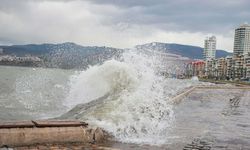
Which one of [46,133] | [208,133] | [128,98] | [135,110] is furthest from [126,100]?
[46,133]

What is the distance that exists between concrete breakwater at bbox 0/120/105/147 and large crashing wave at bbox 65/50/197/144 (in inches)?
29.8

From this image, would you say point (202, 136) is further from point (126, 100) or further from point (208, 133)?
point (126, 100)

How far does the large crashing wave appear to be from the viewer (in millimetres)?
8430

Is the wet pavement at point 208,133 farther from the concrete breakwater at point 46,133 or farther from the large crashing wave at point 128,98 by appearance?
the concrete breakwater at point 46,133

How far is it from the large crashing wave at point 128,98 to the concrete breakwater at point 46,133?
2.49 ft

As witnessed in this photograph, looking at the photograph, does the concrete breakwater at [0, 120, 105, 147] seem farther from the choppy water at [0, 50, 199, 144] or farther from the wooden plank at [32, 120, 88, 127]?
the choppy water at [0, 50, 199, 144]

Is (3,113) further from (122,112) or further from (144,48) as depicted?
(122,112)

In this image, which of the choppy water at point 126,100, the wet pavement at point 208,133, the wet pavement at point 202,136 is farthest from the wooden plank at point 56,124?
the wet pavement at point 208,133

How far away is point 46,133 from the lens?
673 cm

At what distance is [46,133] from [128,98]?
4102 millimetres

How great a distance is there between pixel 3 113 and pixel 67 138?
9540 mm

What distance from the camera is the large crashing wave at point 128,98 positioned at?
8.43 metres

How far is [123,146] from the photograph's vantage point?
7.14 metres

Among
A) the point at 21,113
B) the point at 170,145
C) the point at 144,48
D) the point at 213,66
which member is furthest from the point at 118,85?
the point at 213,66
